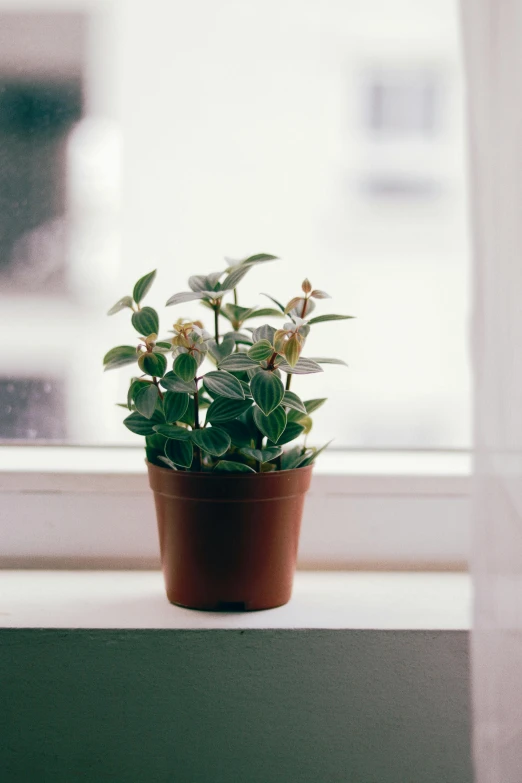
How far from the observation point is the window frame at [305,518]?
988 mm

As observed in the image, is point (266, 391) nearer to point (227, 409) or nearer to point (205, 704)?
point (227, 409)

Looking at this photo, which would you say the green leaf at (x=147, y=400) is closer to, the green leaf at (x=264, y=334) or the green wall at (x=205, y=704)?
the green leaf at (x=264, y=334)

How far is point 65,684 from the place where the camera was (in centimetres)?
80

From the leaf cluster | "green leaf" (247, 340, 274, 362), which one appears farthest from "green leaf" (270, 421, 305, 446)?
"green leaf" (247, 340, 274, 362)

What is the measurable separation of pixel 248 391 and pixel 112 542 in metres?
0.35

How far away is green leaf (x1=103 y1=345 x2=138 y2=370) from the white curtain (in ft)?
1.22

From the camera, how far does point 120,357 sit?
2.68ft

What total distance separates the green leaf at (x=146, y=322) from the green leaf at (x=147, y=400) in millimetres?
66

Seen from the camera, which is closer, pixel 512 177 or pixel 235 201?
pixel 512 177

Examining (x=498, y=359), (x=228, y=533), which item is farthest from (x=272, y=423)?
(x=498, y=359)

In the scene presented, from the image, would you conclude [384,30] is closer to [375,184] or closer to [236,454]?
[375,184]

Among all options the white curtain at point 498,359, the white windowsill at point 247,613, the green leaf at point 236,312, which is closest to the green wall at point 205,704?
the white windowsill at point 247,613

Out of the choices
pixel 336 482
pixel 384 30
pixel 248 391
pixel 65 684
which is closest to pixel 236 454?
pixel 248 391

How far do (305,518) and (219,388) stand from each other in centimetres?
32
